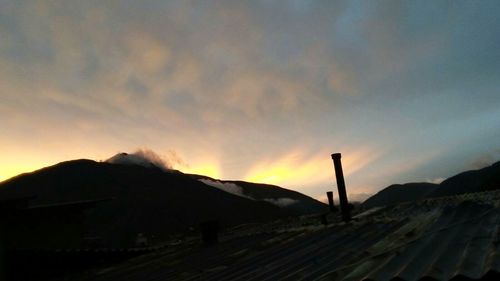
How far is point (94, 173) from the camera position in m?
108

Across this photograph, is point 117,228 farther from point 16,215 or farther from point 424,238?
point 424,238

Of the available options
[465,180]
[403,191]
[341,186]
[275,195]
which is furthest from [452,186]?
[341,186]

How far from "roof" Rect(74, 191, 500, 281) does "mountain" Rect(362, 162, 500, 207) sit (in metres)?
21.3

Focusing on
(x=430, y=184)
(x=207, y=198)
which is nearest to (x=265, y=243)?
(x=207, y=198)

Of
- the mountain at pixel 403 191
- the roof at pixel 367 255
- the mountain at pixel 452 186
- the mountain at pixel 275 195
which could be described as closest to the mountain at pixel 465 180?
the mountain at pixel 452 186

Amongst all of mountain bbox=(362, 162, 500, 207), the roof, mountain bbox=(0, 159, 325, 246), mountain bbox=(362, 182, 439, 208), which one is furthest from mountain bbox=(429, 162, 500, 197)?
the roof

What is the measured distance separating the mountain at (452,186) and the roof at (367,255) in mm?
21290

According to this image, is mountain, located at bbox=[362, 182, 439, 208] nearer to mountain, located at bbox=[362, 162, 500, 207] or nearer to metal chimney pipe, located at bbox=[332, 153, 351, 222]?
mountain, located at bbox=[362, 162, 500, 207]

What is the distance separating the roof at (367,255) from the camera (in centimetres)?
492

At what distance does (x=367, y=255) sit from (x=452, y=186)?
11664cm

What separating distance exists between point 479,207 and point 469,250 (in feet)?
12.8

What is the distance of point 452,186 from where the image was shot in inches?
4412

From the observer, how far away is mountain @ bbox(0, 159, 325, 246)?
84.8 m

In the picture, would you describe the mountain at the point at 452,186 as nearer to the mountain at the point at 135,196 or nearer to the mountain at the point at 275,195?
the mountain at the point at 275,195
